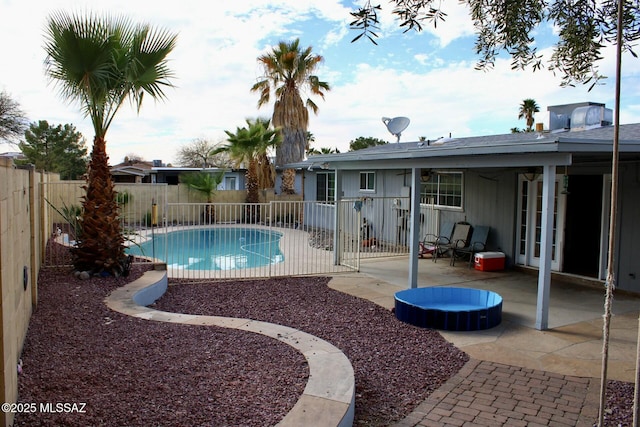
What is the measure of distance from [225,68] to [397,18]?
11561 millimetres

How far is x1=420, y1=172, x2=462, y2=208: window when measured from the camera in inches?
474

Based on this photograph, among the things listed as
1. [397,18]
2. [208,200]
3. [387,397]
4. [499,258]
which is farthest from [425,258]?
[208,200]

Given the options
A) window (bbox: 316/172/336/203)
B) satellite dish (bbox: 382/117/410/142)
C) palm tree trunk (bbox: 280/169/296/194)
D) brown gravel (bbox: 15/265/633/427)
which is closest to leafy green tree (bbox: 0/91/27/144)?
palm tree trunk (bbox: 280/169/296/194)

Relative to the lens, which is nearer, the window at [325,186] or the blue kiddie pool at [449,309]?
the blue kiddie pool at [449,309]

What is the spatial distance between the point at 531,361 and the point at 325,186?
46.5ft

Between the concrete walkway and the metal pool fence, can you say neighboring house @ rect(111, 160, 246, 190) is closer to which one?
the metal pool fence

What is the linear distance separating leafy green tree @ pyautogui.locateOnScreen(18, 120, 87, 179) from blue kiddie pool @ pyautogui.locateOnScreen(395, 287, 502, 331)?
29.6 metres

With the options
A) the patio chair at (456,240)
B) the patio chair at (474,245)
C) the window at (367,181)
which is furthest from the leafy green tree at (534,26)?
the window at (367,181)

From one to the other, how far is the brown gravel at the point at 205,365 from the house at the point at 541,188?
2.30 m

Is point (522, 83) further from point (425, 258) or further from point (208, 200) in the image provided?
point (208, 200)

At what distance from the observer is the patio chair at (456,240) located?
11195 millimetres

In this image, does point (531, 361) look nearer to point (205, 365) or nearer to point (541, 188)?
point (205, 365)

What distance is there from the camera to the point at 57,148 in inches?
1296

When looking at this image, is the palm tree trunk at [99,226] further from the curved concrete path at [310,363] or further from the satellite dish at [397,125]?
the satellite dish at [397,125]
